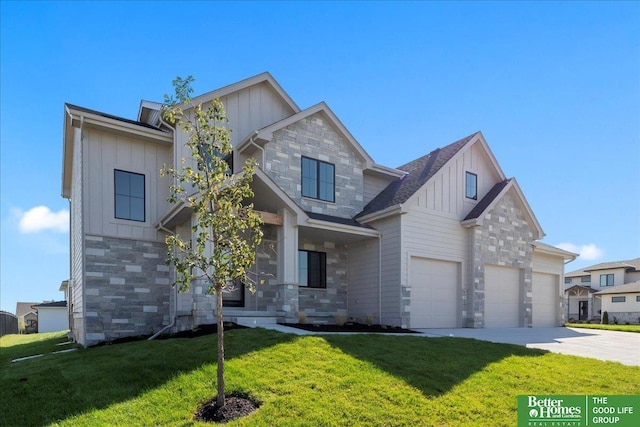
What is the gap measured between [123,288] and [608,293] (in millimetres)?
42530

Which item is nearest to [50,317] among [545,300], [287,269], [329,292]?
[329,292]

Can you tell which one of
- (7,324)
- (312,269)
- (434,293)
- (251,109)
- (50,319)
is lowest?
(50,319)

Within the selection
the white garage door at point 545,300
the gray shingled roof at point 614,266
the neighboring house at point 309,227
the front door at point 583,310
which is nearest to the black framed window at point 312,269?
the neighboring house at point 309,227

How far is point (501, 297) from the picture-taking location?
17.4m

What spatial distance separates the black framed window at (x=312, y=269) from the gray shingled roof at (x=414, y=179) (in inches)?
87.2

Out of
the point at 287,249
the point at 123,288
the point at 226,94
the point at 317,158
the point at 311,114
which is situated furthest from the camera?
the point at 317,158

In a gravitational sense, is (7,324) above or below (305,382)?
below

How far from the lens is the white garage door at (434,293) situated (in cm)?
1495

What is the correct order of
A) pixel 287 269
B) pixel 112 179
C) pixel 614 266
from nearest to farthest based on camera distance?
1. pixel 287 269
2. pixel 112 179
3. pixel 614 266

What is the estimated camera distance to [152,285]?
1384 centimetres

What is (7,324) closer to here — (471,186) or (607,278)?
(471,186)

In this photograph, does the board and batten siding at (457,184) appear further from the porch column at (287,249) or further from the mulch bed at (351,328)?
the porch column at (287,249)

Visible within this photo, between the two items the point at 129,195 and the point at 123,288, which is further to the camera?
the point at 129,195

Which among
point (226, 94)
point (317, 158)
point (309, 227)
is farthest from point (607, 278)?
point (226, 94)
